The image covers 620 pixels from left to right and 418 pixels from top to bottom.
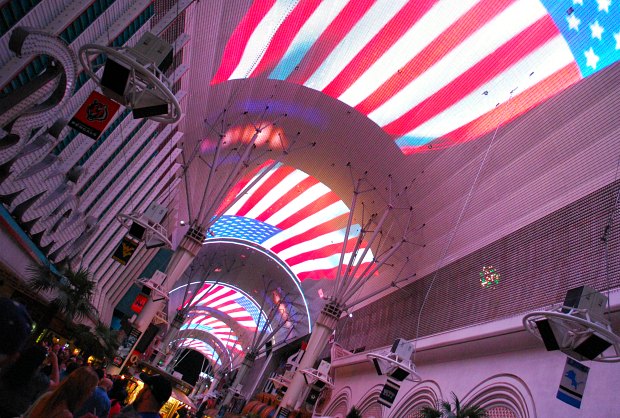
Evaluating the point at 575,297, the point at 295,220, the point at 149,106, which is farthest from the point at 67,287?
the point at 295,220

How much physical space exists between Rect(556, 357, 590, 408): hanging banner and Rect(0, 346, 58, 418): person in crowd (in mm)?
8384

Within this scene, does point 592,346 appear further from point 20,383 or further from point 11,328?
point 11,328

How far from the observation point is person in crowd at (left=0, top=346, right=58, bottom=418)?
3.65m

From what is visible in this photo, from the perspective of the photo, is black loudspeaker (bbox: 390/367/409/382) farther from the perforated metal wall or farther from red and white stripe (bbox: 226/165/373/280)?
red and white stripe (bbox: 226/165/373/280)

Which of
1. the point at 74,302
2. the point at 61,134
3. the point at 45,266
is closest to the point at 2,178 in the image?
the point at 61,134

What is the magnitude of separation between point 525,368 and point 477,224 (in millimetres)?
6435

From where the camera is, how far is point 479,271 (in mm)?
19281

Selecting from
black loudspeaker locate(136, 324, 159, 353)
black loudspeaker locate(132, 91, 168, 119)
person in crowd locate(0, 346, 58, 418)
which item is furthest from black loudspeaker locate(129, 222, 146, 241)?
person in crowd locate(0, 346, 58, 418)

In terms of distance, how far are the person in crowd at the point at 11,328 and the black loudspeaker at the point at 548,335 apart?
26.7ft

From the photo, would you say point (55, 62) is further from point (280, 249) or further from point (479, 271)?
point (280, 249)

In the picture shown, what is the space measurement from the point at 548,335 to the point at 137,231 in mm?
13106

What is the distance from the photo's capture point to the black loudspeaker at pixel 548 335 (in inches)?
352

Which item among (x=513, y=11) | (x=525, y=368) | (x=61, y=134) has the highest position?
(x=513, y=11)

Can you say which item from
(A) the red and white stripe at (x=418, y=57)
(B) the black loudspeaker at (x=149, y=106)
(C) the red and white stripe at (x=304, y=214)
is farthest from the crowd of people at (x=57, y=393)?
(C) the red and white stripe at (x=304, y=214)
